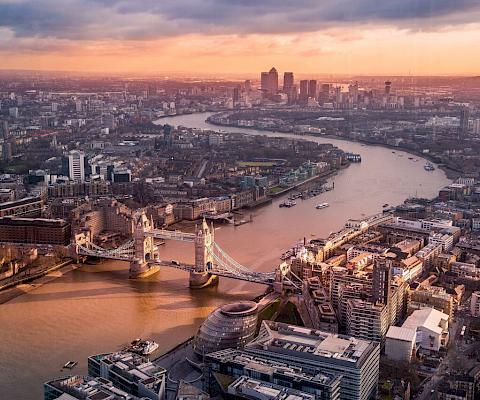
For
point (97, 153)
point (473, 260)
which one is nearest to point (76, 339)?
point (473, 260)

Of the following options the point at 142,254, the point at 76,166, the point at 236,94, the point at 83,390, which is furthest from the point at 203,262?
the point at 236,94

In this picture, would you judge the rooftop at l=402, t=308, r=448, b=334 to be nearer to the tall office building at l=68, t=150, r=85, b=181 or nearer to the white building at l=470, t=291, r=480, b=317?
the white building at l=470, t=291, r=480, b=317

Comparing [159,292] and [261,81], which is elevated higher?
[261,81]

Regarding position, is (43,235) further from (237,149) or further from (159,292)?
(237,149)

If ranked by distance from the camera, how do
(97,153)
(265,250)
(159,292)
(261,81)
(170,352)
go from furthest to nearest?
(261,81), (97,153), (265,250), (159,292), (170,352)

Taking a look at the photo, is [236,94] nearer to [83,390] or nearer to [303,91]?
[303,91]

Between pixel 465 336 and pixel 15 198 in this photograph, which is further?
pixel 15 198
